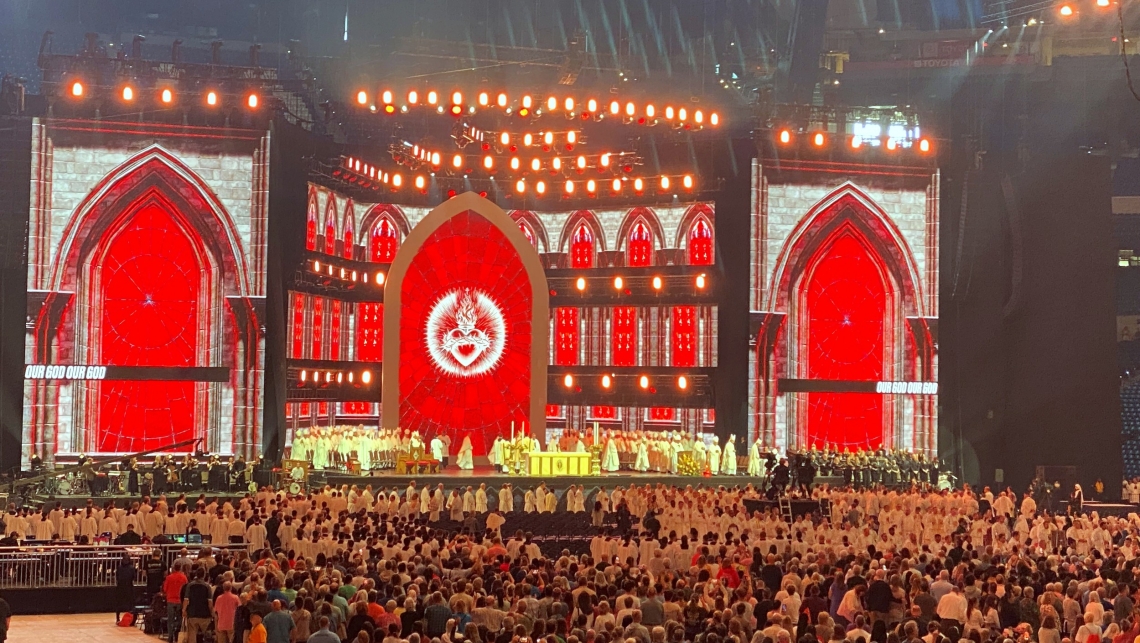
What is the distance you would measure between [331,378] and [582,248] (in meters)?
8.92

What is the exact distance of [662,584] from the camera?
61.1 ft

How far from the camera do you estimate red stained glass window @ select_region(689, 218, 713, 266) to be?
1641 inches

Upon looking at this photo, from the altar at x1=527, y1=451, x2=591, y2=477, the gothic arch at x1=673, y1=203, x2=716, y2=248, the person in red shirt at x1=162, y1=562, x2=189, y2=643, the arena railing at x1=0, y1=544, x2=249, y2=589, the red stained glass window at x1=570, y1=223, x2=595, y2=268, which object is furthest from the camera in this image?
the red stained glass window at x1=570, y1=223, x2=595, y2=268

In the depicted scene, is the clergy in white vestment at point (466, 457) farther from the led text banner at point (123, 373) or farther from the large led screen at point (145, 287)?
the led text banner at point (123, 373)

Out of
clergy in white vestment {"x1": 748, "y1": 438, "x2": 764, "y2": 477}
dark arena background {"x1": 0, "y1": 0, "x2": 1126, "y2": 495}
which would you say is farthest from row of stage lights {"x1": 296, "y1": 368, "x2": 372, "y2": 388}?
clergy in white vestment {"x1": 748, "y1": 438, "x2": 764, "y2": 477}

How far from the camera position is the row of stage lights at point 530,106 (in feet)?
111

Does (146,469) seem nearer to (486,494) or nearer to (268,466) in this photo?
(268,466)

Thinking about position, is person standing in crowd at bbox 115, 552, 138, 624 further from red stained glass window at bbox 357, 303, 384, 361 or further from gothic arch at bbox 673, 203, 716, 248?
gothic arch at bbox 673, 203, 716, 248

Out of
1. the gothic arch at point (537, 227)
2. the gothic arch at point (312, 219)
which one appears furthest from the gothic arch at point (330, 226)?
the gothic arch at point (537, 227)

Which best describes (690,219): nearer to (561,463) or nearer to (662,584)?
(561,463)

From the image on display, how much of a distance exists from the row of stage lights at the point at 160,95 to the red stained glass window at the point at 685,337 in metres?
14.0

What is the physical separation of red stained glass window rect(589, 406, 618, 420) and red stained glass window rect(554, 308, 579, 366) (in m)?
1.59

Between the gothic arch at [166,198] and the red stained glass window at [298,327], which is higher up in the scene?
the gothic arch at [166,198]

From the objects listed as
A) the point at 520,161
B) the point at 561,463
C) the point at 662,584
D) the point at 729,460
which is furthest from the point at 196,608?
the point at 520,161
